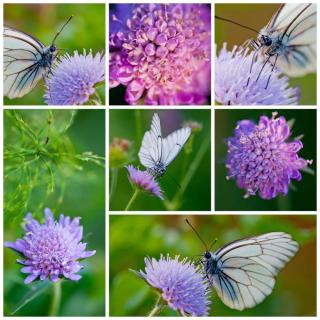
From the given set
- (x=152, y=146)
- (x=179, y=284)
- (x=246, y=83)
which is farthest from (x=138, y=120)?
(x=179, y=284)

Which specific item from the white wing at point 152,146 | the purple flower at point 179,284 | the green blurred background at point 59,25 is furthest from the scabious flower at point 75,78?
the purple flower at point 179,284

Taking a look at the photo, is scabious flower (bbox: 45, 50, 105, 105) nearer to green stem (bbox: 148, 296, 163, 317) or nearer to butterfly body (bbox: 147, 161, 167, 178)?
butterfly body (bbox: 147, 161, 167, 178)

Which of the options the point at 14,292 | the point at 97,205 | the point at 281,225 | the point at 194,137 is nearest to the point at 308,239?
the point at 281,225

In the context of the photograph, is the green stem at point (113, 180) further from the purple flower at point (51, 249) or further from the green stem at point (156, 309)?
the green stem at point (156, 309)

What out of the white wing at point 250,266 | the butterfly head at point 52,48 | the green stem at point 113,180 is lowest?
the white wing at point 250,266

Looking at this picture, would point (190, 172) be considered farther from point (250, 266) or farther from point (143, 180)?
point (250, 266)

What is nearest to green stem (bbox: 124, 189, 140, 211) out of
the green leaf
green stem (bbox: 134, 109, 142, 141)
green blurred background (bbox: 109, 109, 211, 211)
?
green blurred background (bbox: 109, 109, 211, 211)
